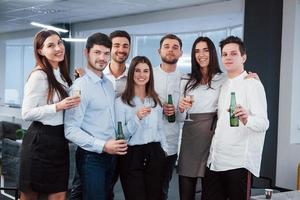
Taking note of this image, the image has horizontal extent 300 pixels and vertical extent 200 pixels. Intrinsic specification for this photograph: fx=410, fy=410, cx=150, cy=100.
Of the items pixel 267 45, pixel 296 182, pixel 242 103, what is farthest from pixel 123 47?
pixel 296 182

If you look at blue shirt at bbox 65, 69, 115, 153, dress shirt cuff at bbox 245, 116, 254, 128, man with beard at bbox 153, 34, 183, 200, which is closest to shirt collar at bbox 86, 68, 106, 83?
blue shirt at bbox 65, 69, 115, 153

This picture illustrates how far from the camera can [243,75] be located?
2611 millimetres

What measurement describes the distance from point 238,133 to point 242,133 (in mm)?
24

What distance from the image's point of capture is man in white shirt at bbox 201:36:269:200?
8.20 ft

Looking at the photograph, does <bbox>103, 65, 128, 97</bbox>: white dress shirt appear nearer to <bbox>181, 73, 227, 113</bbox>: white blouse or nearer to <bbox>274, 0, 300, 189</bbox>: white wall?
<bbox>181, 73, 227, 113</bbox>: white blouse

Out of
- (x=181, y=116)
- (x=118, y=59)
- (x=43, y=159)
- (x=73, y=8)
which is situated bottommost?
(x=43, y=159)

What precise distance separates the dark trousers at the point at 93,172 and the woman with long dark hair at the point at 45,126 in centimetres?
12

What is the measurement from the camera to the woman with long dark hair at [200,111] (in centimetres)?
272

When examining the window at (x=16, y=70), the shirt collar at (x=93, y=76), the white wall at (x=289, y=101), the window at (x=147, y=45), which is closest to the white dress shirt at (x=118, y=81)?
→ the shirt collar at (x=93, y=76)

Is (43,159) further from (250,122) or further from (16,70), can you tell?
(16,70)

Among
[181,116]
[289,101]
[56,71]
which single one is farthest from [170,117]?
[289,101]

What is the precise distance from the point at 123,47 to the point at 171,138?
767 millimetres

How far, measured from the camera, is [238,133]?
2549 millimetres

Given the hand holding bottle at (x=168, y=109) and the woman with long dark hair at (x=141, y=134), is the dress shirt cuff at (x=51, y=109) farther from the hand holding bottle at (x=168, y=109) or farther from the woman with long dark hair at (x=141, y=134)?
the hand holding bottle at (x=168, y=109)
